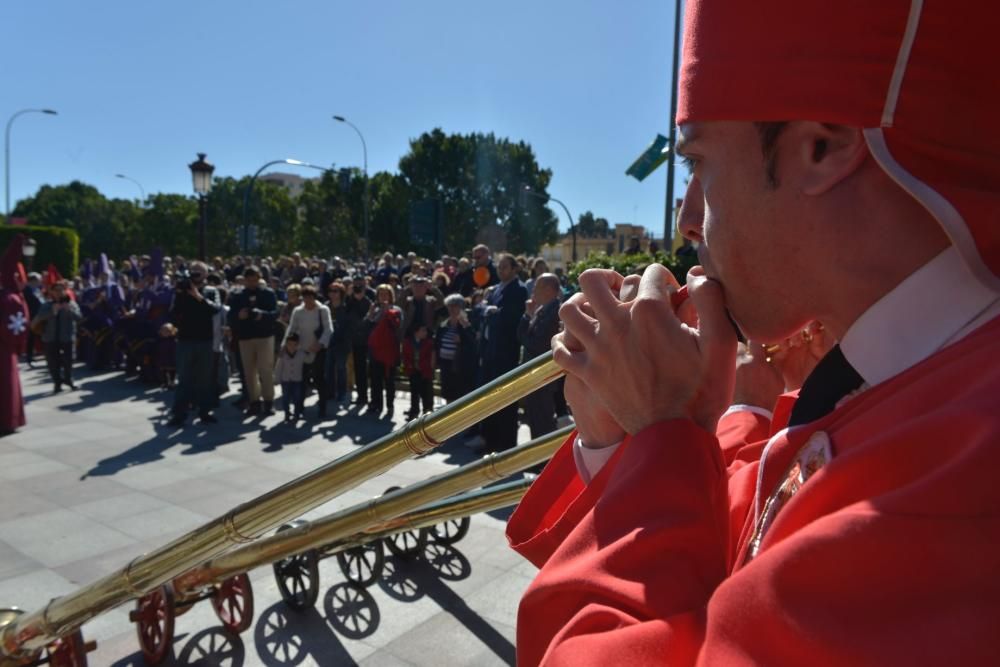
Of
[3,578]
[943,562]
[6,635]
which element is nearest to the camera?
[943,562]

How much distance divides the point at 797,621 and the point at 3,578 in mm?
5835

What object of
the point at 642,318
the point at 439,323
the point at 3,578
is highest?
the point at 642,318

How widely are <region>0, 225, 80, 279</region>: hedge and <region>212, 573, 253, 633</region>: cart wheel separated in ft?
105

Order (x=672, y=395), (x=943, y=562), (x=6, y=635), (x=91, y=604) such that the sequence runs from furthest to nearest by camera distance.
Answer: (x=6, y=635) < (x=91, y=604) < (x=672, y=395) < (x=943, y=562)

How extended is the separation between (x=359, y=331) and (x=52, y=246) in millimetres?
27460

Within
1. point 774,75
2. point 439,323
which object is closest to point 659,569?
point 774,75

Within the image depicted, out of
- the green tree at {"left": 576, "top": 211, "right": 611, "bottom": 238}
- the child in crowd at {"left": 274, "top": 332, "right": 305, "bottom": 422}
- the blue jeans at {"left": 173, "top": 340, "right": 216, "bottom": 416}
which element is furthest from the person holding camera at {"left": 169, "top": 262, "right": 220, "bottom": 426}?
the green tree at {"left": 576, "top": 211, "right": 611, "bottom": 238}

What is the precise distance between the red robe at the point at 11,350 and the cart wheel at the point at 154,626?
244 inches

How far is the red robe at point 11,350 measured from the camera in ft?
27.7

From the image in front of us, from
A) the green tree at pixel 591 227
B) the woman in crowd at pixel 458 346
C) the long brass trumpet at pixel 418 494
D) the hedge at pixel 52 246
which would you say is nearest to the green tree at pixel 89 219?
the hedge at pixel 52 246

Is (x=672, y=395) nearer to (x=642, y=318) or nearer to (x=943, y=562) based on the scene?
(x=642, y=318)

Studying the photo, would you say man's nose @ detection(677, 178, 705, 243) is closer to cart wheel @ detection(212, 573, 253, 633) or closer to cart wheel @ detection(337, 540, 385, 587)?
cart wheel @ detection(212, 573, 253, 633)

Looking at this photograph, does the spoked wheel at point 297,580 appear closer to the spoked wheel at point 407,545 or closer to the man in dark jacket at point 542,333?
the spoked wheel at point 407,545

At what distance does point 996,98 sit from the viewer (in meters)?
0.76
